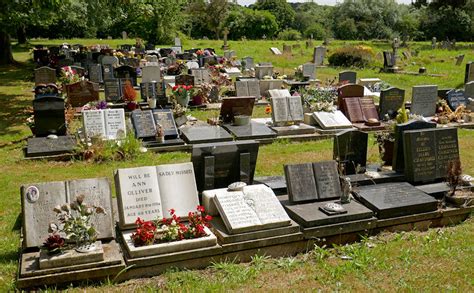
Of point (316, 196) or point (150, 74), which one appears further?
point (150, 74)

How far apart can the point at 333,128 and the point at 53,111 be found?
744cm

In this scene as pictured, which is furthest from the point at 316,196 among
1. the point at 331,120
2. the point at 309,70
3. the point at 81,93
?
the point at 309,70

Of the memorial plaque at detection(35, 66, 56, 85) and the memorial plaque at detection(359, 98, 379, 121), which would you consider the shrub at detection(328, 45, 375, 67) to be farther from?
the memorial plaque at detection(35, 66, 56, 85)

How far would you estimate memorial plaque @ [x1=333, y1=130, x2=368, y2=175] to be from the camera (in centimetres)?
922

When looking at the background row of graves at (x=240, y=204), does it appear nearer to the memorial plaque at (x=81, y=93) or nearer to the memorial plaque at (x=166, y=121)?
Result: the memorial plaque at (x=166, y=121)

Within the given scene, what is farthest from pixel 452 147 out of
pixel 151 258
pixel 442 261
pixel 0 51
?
pixel 0 51

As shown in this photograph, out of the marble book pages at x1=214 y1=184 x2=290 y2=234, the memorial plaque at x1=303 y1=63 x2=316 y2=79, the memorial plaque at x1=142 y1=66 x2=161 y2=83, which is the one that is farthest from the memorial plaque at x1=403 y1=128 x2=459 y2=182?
the memorial plaque at x1=303 y1=63 x2=316 y2=79

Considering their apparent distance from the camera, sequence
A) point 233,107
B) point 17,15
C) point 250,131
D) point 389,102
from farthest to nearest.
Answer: point 17,15 → point 389,102 → point 233,107 → point 250,131

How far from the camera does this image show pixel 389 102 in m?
15.5

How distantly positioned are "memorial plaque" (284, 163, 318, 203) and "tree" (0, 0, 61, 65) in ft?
39.2

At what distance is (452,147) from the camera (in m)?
9.12

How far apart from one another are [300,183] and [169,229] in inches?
90.6

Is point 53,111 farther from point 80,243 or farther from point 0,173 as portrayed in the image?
point 80,243

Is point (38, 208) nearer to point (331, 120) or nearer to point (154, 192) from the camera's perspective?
point (154, 192)
